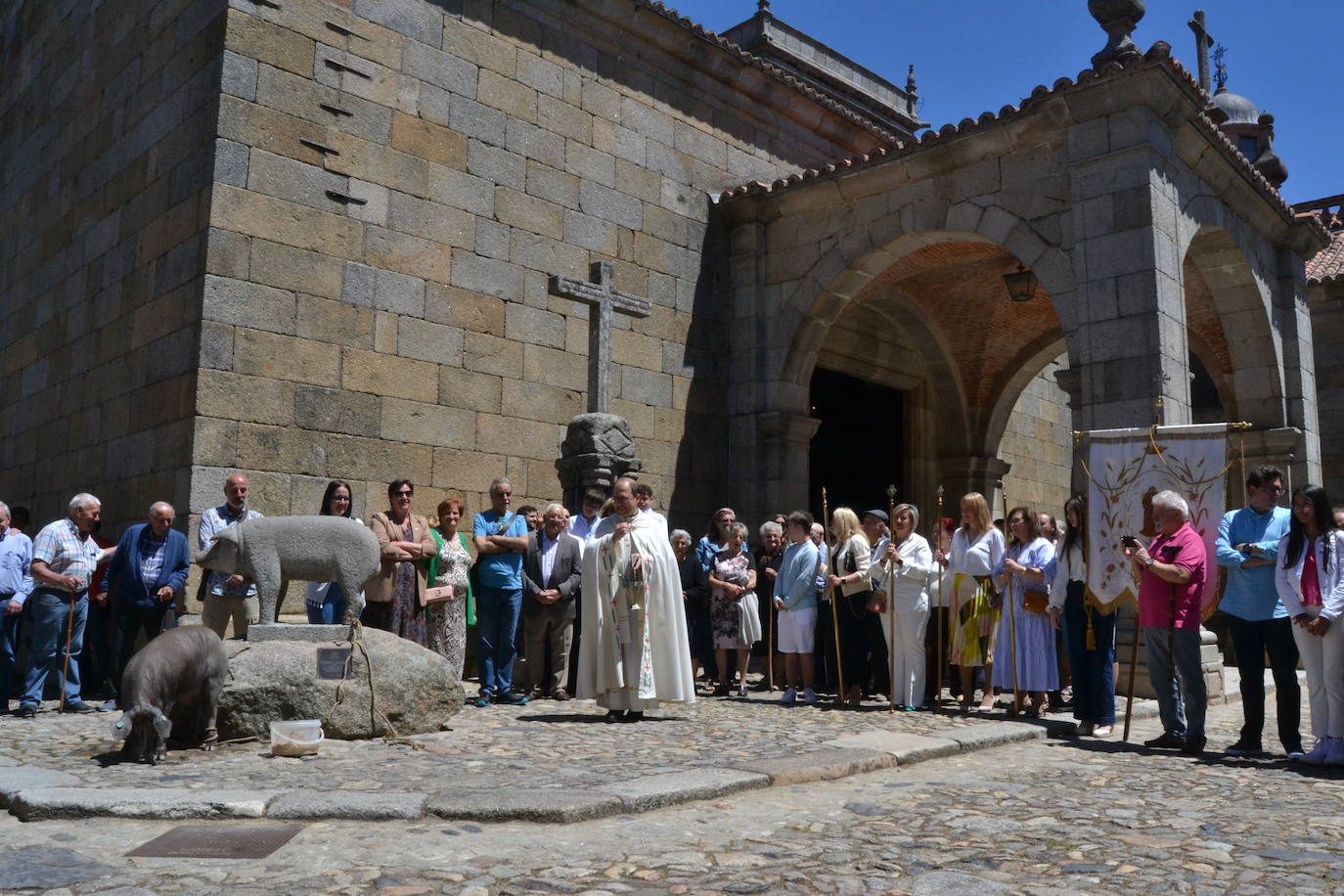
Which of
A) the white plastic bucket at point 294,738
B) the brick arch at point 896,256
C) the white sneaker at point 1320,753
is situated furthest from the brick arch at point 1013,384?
the white plastic bucket at point 294,738

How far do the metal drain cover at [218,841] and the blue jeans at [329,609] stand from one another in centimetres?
372

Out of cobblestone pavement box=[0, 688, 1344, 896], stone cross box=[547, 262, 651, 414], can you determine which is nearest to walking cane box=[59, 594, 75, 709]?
cobblestone pavement box=[0, 688, 1344, 896]

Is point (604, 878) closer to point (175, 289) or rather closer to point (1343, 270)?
point (175, 289)

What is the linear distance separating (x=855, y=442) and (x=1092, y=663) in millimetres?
7876

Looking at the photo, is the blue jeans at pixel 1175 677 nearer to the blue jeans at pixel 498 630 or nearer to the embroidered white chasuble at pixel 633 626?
the embroidered white chasuble at pixel 633 626

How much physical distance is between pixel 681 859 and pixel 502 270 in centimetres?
712

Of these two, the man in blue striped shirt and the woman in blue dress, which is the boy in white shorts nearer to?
the woman in blue dress

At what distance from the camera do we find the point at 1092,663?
6.54m

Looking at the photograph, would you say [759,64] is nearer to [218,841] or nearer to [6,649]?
[6,649]

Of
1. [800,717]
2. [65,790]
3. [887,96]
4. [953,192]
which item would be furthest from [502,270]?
[887,96]

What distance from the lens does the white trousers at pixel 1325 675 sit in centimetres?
541

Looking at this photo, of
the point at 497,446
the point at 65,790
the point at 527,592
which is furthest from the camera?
the point at 497,446

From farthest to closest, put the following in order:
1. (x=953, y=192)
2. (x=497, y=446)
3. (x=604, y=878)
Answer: (x=953, y=192), (x=497, y=446), (x=604, y=878)

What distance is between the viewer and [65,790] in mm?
3906
